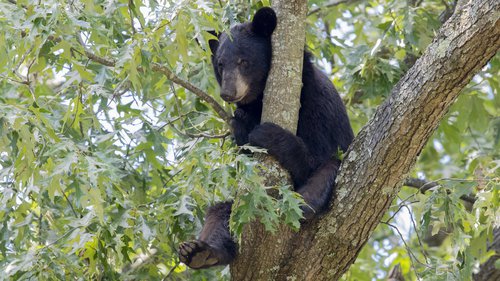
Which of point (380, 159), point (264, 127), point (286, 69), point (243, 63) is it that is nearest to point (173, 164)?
point (243, 63)

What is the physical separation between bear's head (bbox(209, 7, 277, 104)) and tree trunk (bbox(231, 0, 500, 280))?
4.23ft

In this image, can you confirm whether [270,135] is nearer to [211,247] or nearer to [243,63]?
[211,247]

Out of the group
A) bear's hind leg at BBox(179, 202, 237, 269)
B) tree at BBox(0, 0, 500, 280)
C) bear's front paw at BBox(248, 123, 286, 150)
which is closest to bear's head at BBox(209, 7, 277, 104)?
tree at BBox(0, 0, 500, 280)

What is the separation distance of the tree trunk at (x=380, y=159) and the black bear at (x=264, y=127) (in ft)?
0.76

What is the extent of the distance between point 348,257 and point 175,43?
1.71 m

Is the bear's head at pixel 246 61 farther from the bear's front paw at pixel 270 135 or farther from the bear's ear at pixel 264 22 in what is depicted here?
the bear's front paw at pixel 270 135

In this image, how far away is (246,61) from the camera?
602cm

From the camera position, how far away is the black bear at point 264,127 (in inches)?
202

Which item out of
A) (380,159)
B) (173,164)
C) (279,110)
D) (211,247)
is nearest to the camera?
(380,159)

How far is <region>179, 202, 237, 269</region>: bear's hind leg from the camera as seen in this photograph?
5090mm

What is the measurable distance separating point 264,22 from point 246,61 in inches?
15.2

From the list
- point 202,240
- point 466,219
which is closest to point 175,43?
point 202,240

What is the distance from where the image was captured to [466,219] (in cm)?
549

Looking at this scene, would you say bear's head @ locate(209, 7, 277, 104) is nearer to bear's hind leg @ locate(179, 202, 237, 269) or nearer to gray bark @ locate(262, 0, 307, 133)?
gray bark @ locate(262, 0, 307, 133)
